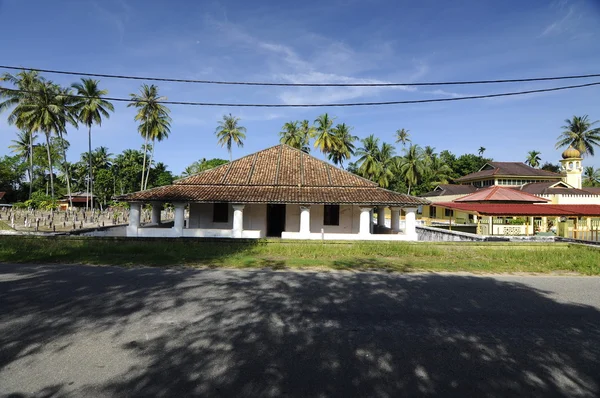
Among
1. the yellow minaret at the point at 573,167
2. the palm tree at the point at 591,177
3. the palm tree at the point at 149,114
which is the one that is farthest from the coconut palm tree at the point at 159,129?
the palm tree at the point at 591,177

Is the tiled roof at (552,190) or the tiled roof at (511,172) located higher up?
the tiled roof at (511,172)

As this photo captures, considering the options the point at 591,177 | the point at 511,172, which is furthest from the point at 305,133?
the point at 591,177

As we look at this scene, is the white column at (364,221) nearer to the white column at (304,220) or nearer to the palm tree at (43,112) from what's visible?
the white column at (304,220)

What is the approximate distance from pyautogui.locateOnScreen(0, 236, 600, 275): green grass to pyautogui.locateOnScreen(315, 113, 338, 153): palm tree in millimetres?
28246

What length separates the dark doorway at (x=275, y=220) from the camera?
19752mm

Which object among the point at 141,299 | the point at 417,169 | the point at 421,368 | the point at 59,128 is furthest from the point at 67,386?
the point at 417,169

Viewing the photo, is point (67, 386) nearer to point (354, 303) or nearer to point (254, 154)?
point (354, 303)

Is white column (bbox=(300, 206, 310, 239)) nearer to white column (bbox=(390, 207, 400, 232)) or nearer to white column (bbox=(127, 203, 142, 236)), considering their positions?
white column (bbox=(390, 207, 400, 232))

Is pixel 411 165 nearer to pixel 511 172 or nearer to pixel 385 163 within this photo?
pixel 385 163

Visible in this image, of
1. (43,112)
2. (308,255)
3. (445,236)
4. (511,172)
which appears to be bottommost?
(308,255)

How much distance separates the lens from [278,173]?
2058 centimetres

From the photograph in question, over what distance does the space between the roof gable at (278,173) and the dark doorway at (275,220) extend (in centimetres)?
147

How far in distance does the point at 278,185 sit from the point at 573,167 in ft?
125

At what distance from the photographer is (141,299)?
19.2ft
